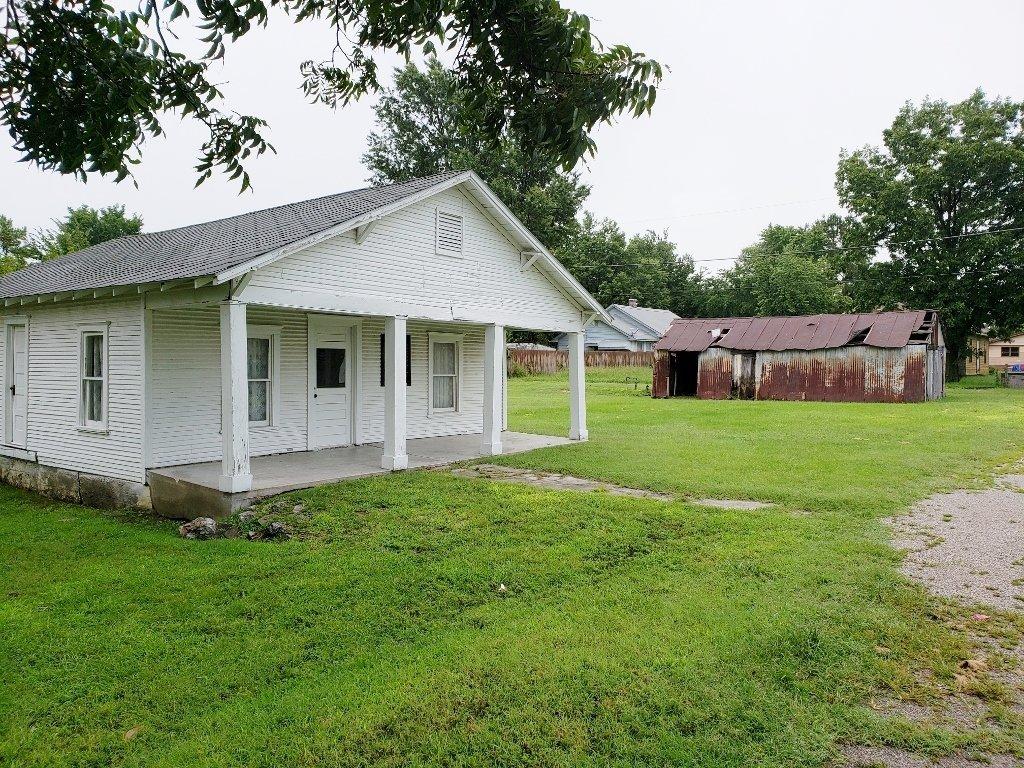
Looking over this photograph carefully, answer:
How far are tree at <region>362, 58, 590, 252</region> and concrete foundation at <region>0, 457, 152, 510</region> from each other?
36.5 m

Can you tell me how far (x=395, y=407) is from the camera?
10.6 metres

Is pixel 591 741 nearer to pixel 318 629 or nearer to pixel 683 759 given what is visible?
pixel 683 759

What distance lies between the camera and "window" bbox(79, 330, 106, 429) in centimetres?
1047

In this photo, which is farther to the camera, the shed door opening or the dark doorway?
the shed door opening

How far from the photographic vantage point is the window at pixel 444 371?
567 inches

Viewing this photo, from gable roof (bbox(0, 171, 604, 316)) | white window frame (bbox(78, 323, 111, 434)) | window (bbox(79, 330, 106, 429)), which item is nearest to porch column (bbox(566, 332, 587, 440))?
gable roof (bbox(0, 171, 604, 316))

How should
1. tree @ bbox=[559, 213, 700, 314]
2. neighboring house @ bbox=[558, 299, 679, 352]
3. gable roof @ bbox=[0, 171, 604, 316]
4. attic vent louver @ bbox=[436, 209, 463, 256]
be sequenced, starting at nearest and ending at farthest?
gable roof @ bbox=[0, 171, 604, 316]
attic vent louver @ bbox=[436, 209, 463, 256]
neighboring house @ bbox=[558, 299, 679, 352]
tree @ bbox=[559, 213, 700, 314]

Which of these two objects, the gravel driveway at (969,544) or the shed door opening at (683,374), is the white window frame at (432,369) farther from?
the shed door opening at (683,374)

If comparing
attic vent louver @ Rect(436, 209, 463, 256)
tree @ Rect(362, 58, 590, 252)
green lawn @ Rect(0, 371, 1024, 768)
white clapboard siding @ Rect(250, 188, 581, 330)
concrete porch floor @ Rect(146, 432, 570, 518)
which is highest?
tree @ Rect(362, 58, 590, 252)

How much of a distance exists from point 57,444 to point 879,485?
12632 millimetres

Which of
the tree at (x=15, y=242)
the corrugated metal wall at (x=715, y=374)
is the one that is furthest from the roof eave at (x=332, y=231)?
the tree at (x=15, y=242)

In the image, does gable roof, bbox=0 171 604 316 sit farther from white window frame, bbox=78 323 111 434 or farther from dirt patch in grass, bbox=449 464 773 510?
dirt patch in grass, bbox=449 464 773 510

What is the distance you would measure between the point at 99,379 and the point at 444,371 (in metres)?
6.44

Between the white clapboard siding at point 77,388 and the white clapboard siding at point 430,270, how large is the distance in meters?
2.49
